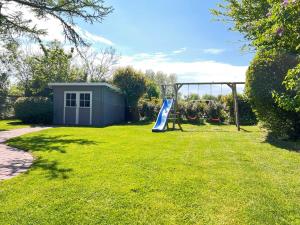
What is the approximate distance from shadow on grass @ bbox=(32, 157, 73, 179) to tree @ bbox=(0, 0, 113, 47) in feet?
25.8

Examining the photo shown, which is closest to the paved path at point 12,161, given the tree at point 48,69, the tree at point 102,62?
the tree at point 48,69

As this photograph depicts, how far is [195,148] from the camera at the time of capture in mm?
7789

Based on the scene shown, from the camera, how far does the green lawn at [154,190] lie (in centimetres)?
315

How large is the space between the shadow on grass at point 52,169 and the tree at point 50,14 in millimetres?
7869

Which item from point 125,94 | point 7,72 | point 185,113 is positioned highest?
point 7,72

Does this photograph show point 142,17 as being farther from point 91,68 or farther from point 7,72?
point 91,68

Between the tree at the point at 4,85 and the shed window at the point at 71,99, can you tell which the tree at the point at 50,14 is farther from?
the tree at the point at 4,85

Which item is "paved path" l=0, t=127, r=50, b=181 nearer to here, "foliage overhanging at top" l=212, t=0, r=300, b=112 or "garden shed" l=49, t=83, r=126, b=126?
"foliage overhanging at top" l=212, t=0, r=300, b=112

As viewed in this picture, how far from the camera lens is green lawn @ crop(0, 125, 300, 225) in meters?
3.15

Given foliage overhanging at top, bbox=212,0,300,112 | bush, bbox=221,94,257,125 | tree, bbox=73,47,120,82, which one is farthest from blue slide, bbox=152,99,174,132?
tree, bbox=73,47,120,82

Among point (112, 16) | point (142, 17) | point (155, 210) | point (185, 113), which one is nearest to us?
point (155, 210)

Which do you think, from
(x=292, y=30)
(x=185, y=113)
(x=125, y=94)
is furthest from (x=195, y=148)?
(x=125, y=94)

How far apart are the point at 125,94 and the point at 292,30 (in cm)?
1923

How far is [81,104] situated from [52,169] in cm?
1249
